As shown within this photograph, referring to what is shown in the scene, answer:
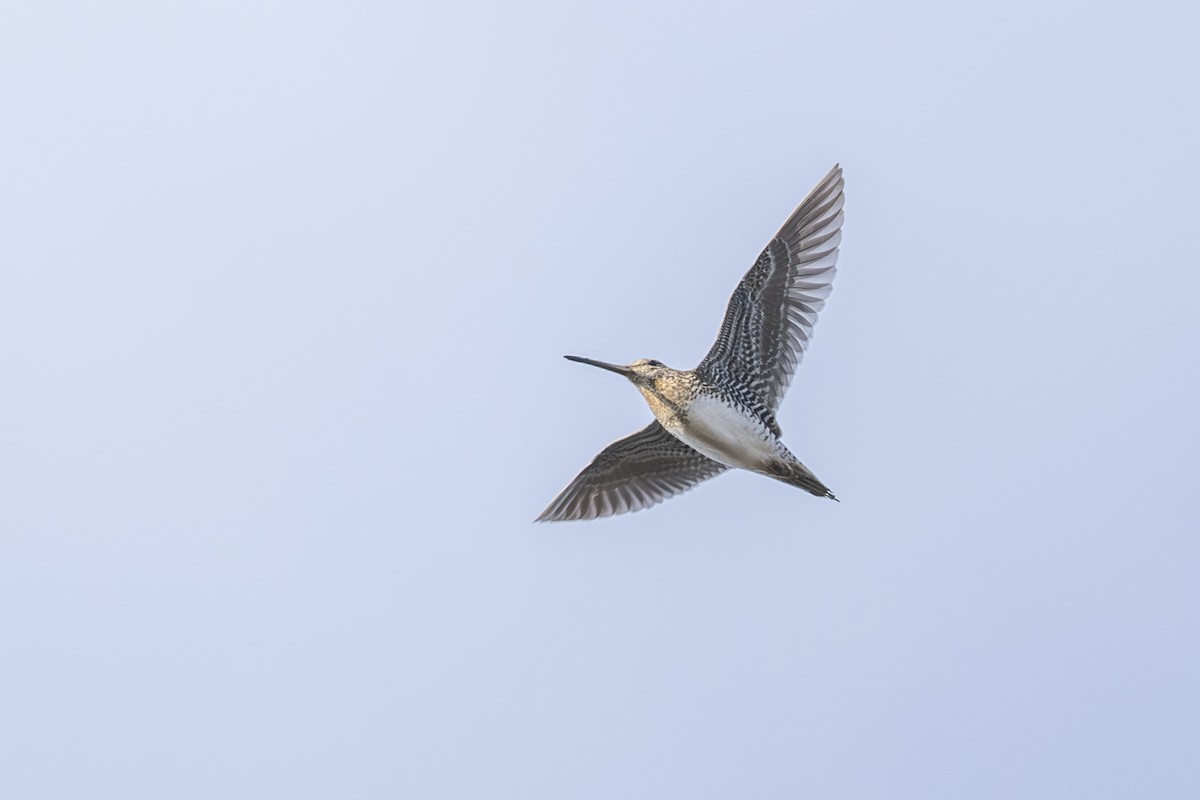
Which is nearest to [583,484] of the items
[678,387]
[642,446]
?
[642,446]

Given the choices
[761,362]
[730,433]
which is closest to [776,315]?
[761,362]

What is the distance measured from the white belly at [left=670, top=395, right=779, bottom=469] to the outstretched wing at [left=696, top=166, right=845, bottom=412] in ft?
2.06

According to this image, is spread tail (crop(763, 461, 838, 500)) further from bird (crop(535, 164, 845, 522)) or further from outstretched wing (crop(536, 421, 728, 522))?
outstretched wing (crop(536, 421, 728, 522))

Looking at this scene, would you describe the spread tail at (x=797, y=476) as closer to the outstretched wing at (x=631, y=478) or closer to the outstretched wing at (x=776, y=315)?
the outstretched wing at (x=776, y=315)

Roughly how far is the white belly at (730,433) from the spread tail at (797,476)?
0.46 ft

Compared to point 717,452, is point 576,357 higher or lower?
higher

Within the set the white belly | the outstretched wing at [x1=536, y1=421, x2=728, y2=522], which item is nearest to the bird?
the white belly

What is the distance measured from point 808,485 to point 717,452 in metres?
1.24

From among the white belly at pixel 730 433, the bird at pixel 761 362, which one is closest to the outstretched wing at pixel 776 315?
the bird at pixel 761 362

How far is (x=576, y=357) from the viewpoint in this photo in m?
24.2

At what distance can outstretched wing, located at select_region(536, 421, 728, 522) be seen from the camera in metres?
25.3

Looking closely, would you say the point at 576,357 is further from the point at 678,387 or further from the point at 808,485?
the point at 808,485

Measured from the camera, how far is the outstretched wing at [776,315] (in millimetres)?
23703

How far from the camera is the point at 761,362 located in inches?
936
